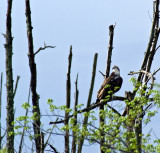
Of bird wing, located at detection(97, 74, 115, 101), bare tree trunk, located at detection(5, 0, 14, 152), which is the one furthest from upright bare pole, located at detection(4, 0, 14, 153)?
bird wing, located at detection(97, 74, 115, 101)

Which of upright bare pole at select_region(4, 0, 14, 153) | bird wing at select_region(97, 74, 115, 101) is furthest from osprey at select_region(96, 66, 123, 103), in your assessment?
upright bare pole at select_region(4, 0, 14, 153)

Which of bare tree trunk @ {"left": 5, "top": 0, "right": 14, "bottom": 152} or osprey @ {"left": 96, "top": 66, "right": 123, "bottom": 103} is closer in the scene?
bare tree trunk @ {"left": 5, "top": 0, "right": 14, "bottom": 152}

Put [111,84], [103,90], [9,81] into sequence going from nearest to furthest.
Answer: [9,81]
[103,90]
[111,84]

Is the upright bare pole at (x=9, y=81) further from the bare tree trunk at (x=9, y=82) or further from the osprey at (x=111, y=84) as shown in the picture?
the osprey at (x=111, y=84)

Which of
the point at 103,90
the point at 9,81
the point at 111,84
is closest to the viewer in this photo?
the point at 9,81

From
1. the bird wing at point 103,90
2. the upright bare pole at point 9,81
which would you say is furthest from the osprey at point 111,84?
the upright bare pole at point 9,81

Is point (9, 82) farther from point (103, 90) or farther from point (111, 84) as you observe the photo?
point (111, 84)

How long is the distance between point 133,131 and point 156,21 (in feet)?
20.1

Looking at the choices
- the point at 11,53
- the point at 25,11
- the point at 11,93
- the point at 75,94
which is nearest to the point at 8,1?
the point at 25,11

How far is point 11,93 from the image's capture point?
1377 centimetres

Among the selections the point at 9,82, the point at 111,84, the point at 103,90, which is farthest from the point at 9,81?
the point at 111,84

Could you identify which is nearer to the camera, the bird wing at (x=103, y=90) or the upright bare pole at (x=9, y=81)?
the upright bare pole at (x=9, y=81)

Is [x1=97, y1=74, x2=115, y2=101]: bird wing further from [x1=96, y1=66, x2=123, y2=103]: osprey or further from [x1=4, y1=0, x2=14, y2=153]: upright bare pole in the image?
[x1=4, y1=0, x2=14, y2=153]: upright bare pole

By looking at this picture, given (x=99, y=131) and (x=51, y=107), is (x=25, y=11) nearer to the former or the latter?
(x=51, y=107)
